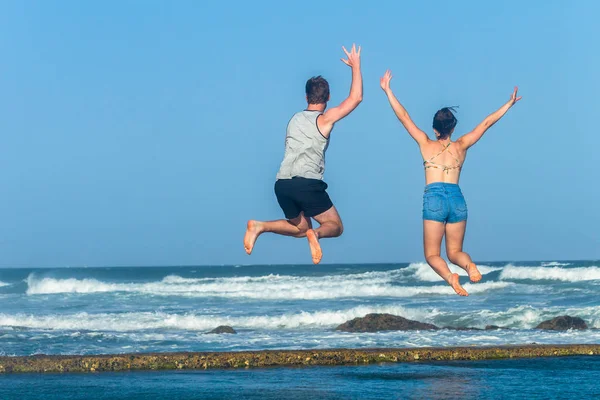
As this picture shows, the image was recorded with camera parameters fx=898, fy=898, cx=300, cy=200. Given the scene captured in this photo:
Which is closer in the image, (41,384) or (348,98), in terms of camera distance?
(348,98)

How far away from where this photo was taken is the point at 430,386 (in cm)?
1094

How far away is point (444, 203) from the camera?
8898mm

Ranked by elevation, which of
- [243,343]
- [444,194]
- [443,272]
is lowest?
[243,343]

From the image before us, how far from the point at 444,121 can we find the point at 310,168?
4.72ft

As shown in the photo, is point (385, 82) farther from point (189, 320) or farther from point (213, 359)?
point (189, 320)

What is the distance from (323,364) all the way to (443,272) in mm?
4385

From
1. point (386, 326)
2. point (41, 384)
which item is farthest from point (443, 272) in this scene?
point (386, 326)

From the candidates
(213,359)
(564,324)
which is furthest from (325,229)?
(564,324)

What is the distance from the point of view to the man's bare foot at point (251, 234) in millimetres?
8627

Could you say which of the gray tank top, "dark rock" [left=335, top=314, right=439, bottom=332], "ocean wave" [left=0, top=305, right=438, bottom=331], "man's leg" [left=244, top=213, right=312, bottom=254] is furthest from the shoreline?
"ocean wave" [left=0, top=305, right=438, bottom=331]

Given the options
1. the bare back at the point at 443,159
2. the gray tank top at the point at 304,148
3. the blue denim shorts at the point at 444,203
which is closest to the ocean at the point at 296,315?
the blue denim shorts at the point at 444,203

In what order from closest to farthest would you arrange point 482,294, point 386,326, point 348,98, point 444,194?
point 348,98, point 444,194, point 386,326, point 482,294

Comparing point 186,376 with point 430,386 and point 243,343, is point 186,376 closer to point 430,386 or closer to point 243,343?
point 430,386

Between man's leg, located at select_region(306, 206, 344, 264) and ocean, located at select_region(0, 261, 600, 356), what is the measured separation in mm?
9474
